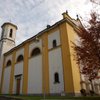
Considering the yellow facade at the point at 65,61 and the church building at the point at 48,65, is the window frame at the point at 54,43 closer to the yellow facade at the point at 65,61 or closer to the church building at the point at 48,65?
the church building at the point at 48,65

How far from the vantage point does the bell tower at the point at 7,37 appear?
3155 centimetres

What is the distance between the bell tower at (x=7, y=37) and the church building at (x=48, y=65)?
16.8 ft

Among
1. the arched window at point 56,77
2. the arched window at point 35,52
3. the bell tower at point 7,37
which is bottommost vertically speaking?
the arched window at point 56,77

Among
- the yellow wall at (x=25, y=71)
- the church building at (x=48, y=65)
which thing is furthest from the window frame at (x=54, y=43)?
the yellow wall at (x=25, y=71)

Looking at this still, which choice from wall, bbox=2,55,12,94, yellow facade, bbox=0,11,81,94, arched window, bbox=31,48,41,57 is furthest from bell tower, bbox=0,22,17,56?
arched window, bbox=31,48,41,57

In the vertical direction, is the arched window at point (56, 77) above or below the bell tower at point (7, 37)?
below

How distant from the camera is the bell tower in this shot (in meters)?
31.6

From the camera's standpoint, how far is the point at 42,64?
1975 cm

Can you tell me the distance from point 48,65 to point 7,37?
57.5ft

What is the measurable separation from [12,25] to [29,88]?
1909cm

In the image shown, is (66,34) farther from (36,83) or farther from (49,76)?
(36,83)

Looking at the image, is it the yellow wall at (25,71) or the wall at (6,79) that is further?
the wall at (6,79)

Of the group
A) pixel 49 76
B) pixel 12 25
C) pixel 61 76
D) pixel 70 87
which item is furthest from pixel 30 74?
pixel 12 25

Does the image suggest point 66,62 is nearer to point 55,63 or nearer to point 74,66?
point 74,66
